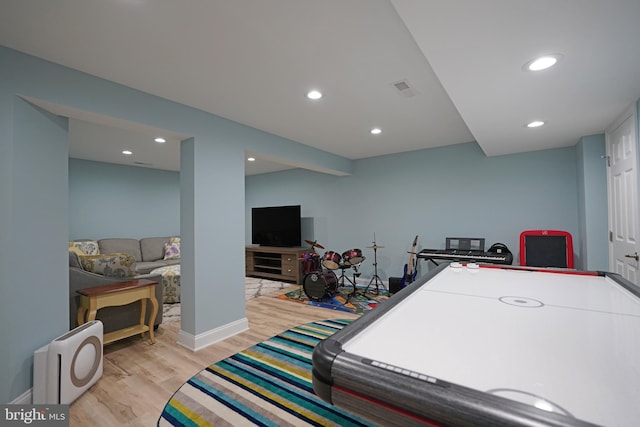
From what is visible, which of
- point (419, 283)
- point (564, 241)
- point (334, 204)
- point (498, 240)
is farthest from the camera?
point (334, 204)

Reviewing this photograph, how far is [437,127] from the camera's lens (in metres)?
3.49

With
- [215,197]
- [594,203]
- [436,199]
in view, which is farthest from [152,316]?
[594,203]

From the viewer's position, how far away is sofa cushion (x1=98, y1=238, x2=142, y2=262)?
5043 mm

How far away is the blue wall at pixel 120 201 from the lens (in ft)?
16.5

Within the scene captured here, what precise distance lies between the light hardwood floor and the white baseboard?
0.05 meters

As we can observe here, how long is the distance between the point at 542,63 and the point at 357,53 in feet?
3.65

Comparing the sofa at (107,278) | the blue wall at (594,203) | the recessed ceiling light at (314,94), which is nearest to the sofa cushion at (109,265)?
the sofa at (107,278)

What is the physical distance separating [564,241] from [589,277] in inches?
65.4

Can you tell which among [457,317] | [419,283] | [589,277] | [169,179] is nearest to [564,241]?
[589,277]

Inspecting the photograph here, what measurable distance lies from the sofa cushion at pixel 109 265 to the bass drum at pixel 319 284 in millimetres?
2285

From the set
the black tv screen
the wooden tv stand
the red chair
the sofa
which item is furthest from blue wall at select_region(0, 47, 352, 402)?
the red chair

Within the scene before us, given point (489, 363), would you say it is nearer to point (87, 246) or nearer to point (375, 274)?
point (375, 274)

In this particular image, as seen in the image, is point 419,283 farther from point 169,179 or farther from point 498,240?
point 169,179

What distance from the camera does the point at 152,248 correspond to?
5688 millimetres
